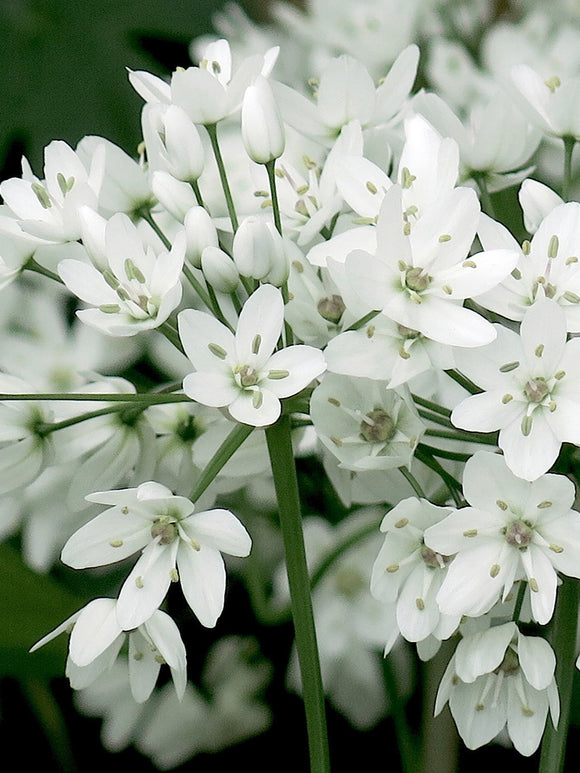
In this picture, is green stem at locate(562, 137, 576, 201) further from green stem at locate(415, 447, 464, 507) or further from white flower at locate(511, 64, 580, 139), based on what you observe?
green stem at locate(415, 447, 464, 507)

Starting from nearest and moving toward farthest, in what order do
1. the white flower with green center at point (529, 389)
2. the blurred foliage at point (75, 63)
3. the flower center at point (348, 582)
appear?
the white flower with green center at point (529, 389) < the flower center at point (348, 582) < the blurred foliage at point (75, 63)

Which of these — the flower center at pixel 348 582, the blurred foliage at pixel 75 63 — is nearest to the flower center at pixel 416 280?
the flower center at pixel 348 582

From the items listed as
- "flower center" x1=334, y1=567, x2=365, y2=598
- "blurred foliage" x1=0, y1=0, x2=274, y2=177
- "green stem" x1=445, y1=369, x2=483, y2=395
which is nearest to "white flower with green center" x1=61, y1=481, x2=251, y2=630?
"green stem" x1=445, y1=369, x2=483, y2=395

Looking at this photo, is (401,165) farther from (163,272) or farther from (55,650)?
(55,650)

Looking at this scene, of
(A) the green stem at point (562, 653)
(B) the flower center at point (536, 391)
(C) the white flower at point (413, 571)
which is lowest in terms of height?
(A) the green stem at point (562, 653)

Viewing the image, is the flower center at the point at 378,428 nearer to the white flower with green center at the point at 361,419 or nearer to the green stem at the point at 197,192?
the white flower with green center at the point at 361,419

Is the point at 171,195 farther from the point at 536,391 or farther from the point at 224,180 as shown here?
the point at 536,391

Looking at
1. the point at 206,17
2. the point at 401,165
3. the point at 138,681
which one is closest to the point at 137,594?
the point at 138,681
